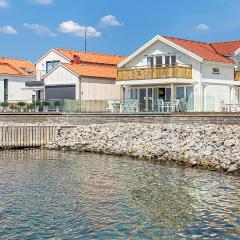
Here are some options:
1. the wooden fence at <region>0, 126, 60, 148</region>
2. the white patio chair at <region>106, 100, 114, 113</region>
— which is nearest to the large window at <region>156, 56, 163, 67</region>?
the white patio chair at <region>106, 100, 114, 113</region>

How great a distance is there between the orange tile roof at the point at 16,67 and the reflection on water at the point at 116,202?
127ft

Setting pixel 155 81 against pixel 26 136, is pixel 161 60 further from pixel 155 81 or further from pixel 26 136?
pixel 26 136

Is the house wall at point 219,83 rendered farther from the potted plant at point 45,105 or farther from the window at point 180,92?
the potted plant at point 45,105

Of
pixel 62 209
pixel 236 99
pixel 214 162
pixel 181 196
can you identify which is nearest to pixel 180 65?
pixel 236 99

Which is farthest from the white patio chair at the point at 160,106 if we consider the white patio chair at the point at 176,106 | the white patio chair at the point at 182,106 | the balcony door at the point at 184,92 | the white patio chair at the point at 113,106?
the white patio chair at the point at 113,106

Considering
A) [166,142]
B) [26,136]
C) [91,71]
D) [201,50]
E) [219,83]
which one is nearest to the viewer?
[166,142]

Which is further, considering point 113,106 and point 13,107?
point 13,107

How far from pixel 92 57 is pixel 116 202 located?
44.1 m

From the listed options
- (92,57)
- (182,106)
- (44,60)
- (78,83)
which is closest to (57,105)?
(78,83)

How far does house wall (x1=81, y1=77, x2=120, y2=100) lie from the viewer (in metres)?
49.8

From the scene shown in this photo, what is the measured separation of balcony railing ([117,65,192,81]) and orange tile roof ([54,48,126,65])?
44.8 feet

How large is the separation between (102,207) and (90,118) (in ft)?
79.8

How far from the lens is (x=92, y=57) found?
199 ft

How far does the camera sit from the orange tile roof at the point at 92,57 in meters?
59.7
